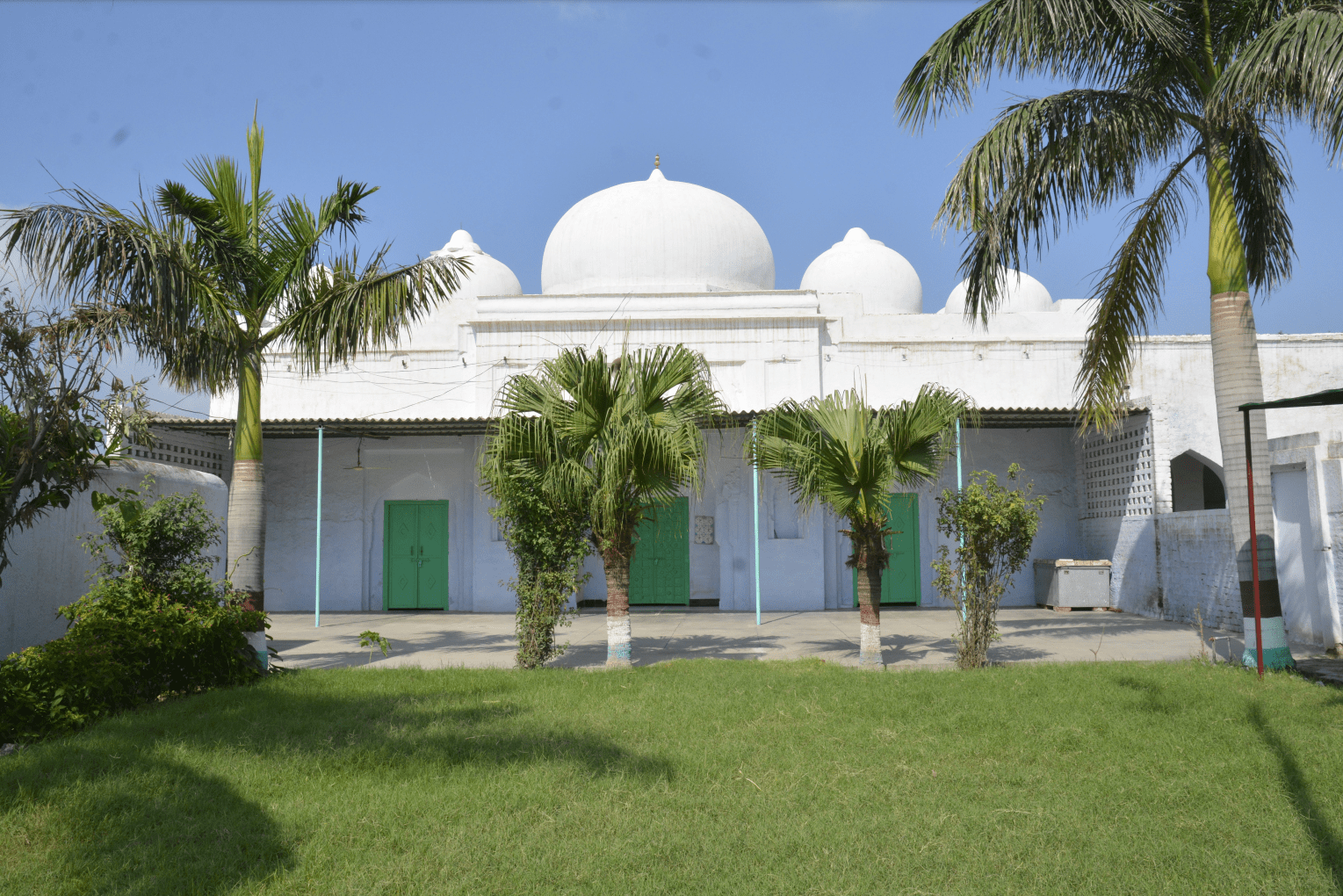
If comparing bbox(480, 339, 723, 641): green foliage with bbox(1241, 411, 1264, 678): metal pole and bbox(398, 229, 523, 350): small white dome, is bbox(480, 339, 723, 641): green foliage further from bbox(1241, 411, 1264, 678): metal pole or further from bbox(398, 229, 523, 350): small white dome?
bbox(398, 229, 523, 350): small white dome

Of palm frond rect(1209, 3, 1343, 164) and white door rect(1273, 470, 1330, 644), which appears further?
white door rect(1273, 470, 1330, 644)

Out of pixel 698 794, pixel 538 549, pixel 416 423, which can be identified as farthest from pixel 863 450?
pixel 416 423

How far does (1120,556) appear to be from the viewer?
1512cm

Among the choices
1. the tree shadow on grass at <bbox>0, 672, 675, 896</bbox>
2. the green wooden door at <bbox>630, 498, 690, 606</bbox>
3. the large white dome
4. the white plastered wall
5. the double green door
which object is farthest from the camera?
the large white dome

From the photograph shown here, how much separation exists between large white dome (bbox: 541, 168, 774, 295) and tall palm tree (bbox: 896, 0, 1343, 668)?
32.0ft

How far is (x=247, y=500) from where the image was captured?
892cm

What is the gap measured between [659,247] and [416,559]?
7.61 m

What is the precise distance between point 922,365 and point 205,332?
12.5 metres

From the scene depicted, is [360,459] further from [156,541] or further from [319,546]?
[156,541]

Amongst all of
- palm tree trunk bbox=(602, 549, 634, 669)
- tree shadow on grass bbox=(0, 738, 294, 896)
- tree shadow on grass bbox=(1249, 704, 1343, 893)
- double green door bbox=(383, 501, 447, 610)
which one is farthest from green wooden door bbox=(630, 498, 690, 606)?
tree shadow on grass bbox=(0, 738, 294, 896)

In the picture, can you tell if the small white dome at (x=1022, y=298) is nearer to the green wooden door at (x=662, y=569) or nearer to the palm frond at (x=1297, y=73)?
the green wooden door at (x=662, y=569)

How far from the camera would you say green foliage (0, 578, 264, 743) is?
6230 mm

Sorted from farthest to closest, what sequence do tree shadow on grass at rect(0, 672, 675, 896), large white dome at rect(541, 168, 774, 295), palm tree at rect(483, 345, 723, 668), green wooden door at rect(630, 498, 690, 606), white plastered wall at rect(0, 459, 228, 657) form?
1. large white dome at rect(541, 168, 774, 295)
2. green wooden door at rect(630, 498, 690, 606)
3. palm tree at rect(483, 345, 723, 668)
4. white plastered wall at rect(0, 459, 228, 657)
5. tree shadow on grass at rect(0, 672, 675, 896)

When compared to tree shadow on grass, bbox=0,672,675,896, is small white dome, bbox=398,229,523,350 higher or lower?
higher
